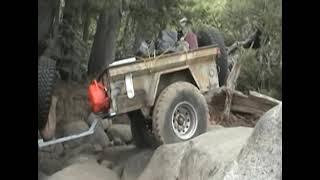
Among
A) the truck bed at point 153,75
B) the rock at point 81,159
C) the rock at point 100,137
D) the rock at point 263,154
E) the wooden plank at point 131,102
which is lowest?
the rock at point 81,159

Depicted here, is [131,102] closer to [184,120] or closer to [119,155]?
[184,120]

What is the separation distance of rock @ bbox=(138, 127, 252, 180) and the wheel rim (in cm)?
92

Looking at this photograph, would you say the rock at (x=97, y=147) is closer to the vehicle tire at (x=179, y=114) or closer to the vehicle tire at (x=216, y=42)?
the vehicle tire at (x=179, y=114)

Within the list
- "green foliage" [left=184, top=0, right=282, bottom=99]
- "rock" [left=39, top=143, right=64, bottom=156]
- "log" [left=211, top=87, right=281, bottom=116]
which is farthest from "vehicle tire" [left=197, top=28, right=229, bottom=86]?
"rock" [left=39, top=143, right=64, bottom=156]

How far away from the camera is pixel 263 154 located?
15.3 ft

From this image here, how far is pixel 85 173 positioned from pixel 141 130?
1.59 m

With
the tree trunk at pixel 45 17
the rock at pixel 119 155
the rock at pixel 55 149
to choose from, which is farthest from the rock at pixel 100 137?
the tree trunk at pixel 45 17

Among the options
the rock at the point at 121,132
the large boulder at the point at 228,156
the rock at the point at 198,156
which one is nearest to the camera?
the large boulder at the point at 228,156

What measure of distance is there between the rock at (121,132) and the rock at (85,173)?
2814mm

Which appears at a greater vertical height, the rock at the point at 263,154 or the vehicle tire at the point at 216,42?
the vehicle tire at the point at 216,42

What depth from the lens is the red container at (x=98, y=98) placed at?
28.9 ft

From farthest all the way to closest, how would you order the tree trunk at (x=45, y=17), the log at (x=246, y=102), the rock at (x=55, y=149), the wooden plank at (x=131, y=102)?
the log at (x=246, y=102) < the tree trunk at (x=45, y=17) < the rock at (x=55, y=149) < the wooden plank at (x=131, y=102)

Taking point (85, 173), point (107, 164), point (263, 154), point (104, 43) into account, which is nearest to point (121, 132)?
point (107, 164)
